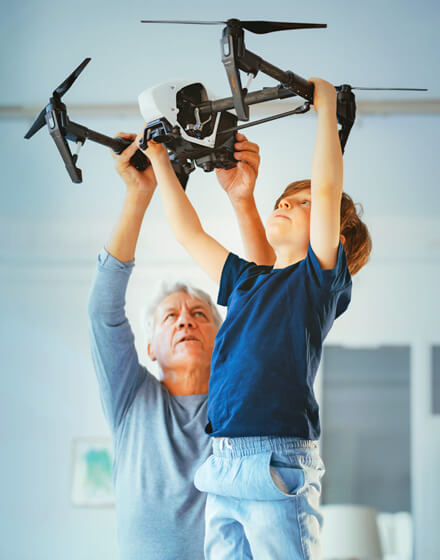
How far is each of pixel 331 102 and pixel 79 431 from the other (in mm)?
3332

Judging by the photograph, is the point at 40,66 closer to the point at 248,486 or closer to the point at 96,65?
the point at 96,65

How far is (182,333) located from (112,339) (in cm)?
21

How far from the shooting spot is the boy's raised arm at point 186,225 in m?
1.24

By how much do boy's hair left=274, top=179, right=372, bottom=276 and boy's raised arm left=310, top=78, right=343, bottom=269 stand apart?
187mm

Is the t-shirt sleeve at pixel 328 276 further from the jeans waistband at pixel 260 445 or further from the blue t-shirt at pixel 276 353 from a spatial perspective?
the jeans waistband at pixel 260 445

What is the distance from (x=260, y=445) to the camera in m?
1.08

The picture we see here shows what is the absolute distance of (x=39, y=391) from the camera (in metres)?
4.07

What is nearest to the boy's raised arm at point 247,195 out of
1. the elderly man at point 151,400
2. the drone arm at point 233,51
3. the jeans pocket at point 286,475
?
the elderly man at point 151,400

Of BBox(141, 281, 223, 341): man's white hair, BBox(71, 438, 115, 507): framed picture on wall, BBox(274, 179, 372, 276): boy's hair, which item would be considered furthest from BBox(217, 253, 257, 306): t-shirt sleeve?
BBox(71, 438, 115, 507): framed picture on wall

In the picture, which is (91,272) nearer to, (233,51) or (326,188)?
(326,188)

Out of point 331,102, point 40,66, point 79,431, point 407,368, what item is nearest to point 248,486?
point 331,102

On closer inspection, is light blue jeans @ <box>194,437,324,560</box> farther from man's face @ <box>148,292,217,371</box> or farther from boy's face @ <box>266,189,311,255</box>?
man's face @ <box>148,292,217,371</box>

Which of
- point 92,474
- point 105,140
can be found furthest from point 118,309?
point 92,474

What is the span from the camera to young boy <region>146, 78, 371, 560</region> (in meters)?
1.05
